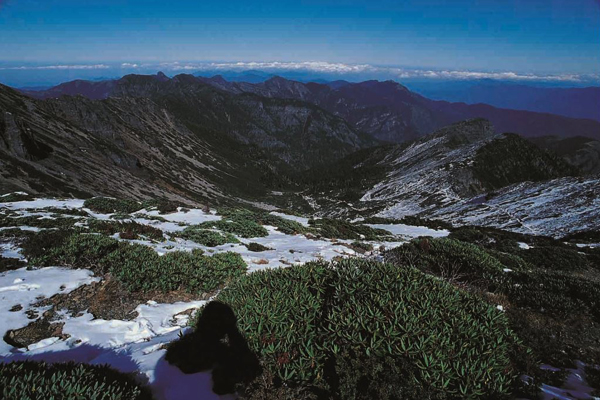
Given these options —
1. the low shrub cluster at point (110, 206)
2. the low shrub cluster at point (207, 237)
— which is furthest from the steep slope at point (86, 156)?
the low shrub cluster at point (207, 237)

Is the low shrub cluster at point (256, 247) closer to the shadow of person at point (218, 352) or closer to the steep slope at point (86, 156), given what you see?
the shadow of person at point (218, 352)

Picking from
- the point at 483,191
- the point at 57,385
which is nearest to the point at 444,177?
the point at 483,191

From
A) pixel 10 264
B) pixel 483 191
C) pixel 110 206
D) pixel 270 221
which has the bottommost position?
pixel 483 191

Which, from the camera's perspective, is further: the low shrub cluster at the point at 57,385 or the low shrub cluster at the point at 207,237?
the low shrub cluster at the point at 207,237

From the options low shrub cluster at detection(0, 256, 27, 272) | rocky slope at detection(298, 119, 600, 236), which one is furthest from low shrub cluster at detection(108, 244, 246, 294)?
rocky slope at detection(298, 119, 600, 236)

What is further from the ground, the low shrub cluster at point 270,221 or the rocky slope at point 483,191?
the low shrub cluster at point 270,221

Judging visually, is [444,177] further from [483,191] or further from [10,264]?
[10,264]

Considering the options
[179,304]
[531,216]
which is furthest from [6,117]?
Result: [531,216]
